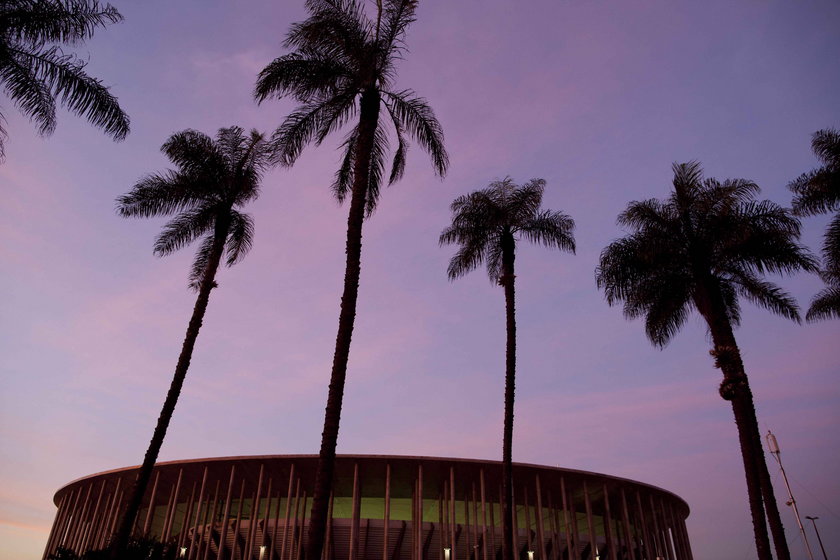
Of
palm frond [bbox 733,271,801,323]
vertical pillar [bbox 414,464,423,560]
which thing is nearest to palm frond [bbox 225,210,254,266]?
vertical pillar [bbox 414,464,423,560]

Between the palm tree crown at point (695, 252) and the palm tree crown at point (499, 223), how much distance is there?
10.0ft

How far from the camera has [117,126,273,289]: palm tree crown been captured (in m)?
24.5

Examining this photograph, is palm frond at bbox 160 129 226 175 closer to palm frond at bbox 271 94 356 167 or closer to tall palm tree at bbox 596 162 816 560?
palm frond at bbox 271 94 356 167

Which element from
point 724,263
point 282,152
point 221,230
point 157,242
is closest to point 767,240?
point 724,263

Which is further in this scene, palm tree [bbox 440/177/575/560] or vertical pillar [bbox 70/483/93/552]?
vertical pillar [bbox 70/483/93/552]

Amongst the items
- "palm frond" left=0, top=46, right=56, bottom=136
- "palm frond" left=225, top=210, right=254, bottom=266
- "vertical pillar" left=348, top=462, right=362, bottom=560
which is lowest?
"vertical pillar" left=348, top=462, right=362, bottom=560

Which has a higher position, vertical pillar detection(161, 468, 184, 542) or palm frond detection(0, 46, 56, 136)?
palm frond detection(0, 46, 56, 136)

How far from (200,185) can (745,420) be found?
2313 centimetres

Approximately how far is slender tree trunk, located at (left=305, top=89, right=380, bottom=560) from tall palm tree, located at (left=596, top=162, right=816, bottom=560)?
13.0 m

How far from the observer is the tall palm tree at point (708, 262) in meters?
22.1

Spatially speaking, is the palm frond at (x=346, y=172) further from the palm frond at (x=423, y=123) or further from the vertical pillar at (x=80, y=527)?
the vertical pillar at (x=80, y=527)

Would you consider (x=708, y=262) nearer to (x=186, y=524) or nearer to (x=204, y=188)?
(x=204, y=188)

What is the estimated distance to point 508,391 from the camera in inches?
939

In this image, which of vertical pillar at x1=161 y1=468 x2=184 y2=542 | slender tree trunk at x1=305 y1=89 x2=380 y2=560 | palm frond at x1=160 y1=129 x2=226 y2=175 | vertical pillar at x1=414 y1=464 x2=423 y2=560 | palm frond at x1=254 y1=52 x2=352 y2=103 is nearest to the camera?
slender tree trunk at x1=305 y1=89 x2=380 y2=560
